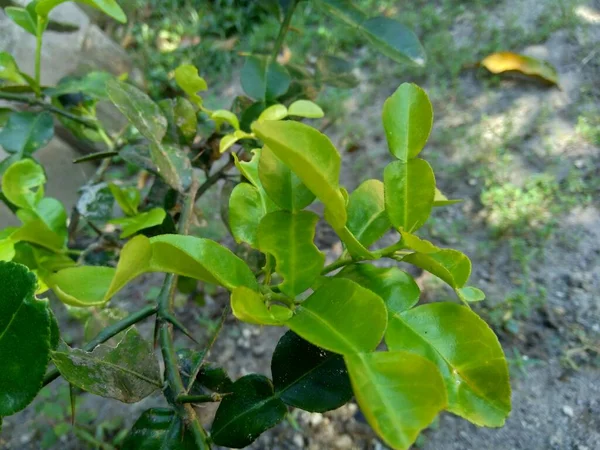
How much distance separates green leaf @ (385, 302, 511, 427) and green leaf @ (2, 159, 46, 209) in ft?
2.05

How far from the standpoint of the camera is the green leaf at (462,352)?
37 cm

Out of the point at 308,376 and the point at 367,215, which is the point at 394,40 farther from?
the point at 308,376

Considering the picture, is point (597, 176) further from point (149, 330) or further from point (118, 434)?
point (118, 434)

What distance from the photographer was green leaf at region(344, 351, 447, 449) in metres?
0.30

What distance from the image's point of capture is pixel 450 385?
0.38 metres

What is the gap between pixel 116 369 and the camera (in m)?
0.48

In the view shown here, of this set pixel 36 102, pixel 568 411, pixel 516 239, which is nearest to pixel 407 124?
pixel 36 102

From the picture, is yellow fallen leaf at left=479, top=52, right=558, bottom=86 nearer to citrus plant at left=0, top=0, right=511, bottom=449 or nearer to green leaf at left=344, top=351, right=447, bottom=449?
citrus plant at left=0, top=0, right=511, bottom=449

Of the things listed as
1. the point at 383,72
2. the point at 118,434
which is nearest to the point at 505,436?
the point at 118,434

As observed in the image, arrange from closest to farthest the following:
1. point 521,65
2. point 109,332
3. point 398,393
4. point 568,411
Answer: point 398,393
point 109,332
point 568,411
point 521,65

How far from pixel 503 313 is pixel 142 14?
3.09 m

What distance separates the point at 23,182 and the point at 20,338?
0.43 metres

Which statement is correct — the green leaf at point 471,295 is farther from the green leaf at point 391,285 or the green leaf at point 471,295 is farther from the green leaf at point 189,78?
the green leaf at point 189,78

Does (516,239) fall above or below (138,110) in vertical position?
below
